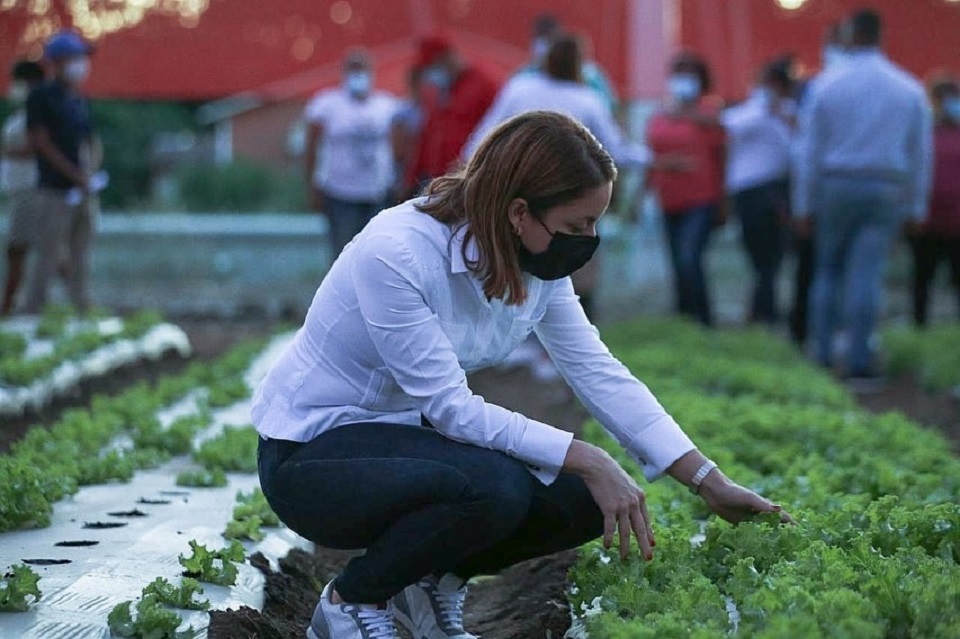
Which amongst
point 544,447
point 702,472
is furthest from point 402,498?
point 702,472

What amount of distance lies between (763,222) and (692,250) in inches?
32.0

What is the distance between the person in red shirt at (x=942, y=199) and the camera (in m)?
10.5

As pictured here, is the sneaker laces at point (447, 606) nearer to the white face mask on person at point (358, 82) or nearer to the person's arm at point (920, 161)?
the person's arm at point (920, 161)

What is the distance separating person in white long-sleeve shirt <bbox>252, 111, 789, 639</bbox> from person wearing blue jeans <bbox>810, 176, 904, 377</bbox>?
17.4 feet

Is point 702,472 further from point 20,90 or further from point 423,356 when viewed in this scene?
point 20,90

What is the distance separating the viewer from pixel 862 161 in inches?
326

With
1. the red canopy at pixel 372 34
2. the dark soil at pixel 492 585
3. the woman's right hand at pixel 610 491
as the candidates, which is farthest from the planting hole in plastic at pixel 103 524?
the red canopy at pixel 372 34

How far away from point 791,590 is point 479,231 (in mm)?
1006

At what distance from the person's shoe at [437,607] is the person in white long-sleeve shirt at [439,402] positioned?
0.08ft

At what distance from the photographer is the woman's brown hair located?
3.11 meters

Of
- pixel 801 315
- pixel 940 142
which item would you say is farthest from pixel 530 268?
pixel 940 142

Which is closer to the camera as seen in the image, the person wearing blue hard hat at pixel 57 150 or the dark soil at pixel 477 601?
the dark soil at pixel 477 601

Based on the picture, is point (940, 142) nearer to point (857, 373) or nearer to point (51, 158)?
point (857, 373)

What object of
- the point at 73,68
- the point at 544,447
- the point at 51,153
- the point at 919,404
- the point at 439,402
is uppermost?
the point at 73,68
